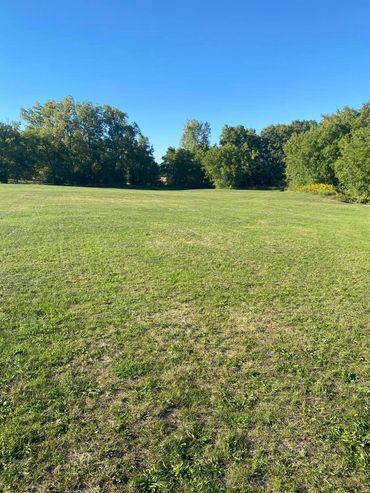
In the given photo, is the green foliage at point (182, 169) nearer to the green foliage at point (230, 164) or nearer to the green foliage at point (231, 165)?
the green foliage at point (231, 165)

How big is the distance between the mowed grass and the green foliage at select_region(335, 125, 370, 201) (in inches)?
972

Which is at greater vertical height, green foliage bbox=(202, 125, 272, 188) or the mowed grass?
green foliage bbox=(202, 125, 272, 188)

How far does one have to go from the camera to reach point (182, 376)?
3340 mm

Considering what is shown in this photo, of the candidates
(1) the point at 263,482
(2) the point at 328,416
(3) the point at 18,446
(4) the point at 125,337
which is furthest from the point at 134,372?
(2) the point at 328,416

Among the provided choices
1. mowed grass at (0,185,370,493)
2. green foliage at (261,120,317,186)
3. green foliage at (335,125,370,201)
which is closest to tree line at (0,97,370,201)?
green foliage at (261,120,317,186)

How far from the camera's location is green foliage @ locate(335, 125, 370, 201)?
91.2 feet

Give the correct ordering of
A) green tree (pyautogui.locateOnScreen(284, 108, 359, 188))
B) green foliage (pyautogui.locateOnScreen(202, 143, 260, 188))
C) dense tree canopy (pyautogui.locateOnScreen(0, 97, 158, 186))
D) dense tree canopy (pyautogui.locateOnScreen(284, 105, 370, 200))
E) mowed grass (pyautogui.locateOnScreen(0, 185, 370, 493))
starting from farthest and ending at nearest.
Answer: dense tree canopy (pyautogui.locateOnScreen(0, 97, 158, 186)) < green foliage (pyautogui.locateOnScreen(202, 143, 260, 188)) < green tree (pyautogui.locateOnScreen(284, 108, 359, 188)) < dense tree canopy (pyautogui.locateOnScreen(284, 105, 370, 200)) < mowed grass (pyautogui.locateOnScreen(0, 185, 370, 493))

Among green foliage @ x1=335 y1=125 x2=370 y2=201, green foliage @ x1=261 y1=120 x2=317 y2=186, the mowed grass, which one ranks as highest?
green foliage @ x1=261 y1=120 x2=317 y2=186

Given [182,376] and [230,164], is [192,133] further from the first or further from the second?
[182,376]

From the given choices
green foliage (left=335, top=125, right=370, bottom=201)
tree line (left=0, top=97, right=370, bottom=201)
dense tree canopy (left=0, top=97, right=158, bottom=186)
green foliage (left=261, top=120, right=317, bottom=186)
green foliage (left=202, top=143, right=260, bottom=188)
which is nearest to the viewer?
green foliage (left=335, top=125, right=370, bottom=201)

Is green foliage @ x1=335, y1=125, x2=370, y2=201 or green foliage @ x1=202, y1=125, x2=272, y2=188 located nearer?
green foliage @ x1=335, y1=125, x2=370, y2=201

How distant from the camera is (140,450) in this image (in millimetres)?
2451

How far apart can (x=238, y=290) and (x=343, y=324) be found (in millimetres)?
1829

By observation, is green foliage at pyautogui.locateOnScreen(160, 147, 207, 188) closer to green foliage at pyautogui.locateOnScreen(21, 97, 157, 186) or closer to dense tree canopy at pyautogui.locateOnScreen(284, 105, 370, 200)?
green foliage at pyautogui.locateOnScreen(21, 97, 157, 186)
